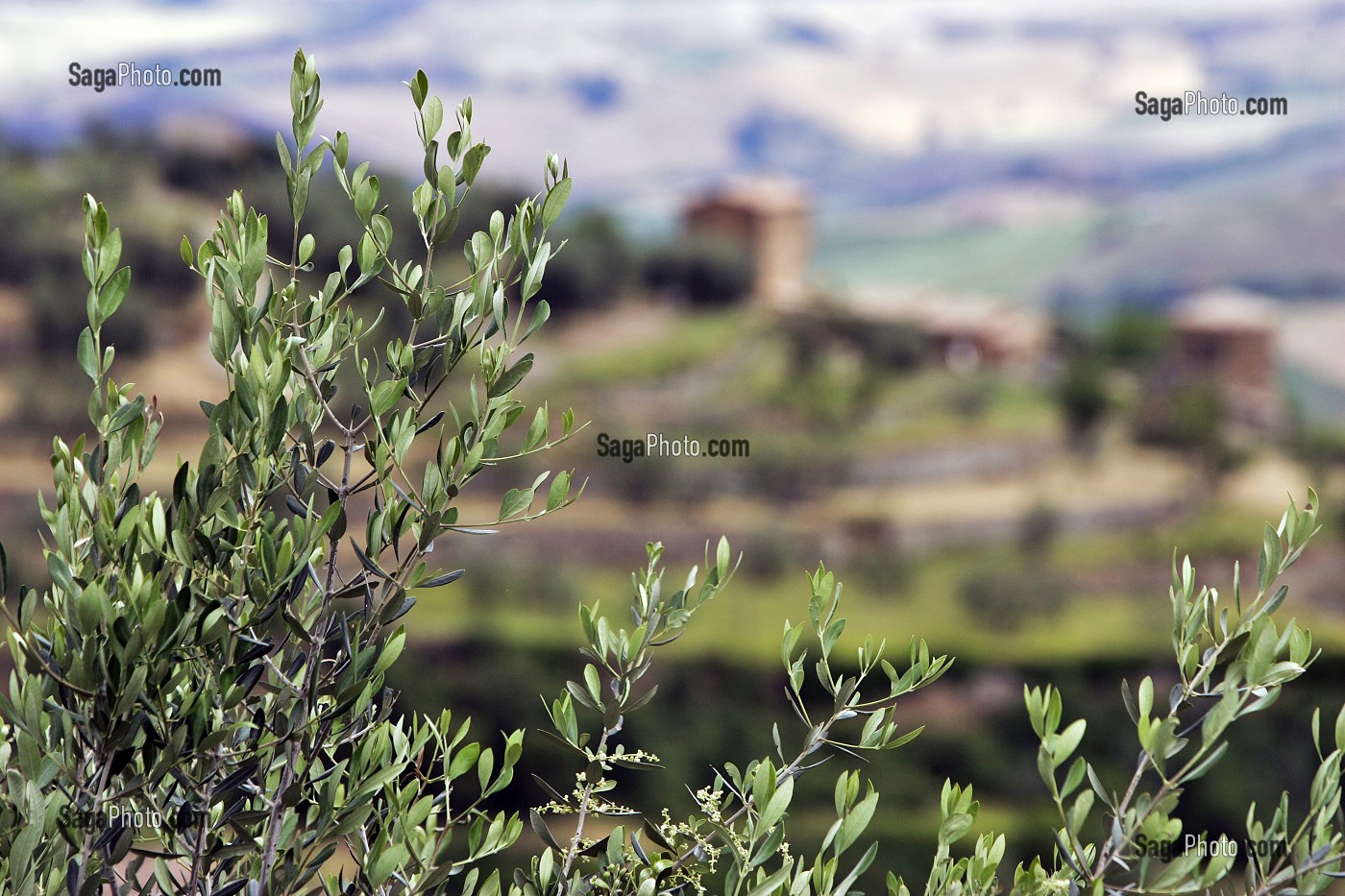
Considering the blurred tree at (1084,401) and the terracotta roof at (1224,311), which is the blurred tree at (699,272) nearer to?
the blurred tree at (1084,401)

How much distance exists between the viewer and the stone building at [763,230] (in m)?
39.2

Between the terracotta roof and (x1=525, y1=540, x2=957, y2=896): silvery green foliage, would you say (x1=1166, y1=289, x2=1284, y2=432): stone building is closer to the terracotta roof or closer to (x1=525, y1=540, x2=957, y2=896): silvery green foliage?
the terracotta roof

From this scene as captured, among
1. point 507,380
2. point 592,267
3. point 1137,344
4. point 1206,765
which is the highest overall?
point 507,380

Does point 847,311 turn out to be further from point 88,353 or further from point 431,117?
point 88,353

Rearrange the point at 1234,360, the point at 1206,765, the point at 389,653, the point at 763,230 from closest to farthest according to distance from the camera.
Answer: the point at 1206,765
the point at 389,653
the point at 1234,360
the point at 763,230

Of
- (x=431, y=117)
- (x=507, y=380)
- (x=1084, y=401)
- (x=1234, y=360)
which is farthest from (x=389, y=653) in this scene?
(x=1234, y=360)

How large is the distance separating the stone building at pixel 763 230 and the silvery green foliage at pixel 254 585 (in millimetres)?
36357

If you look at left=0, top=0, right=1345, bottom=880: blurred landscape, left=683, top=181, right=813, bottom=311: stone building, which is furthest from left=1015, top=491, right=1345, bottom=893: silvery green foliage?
left=683, top=181, right=813, bottom=311: stone building

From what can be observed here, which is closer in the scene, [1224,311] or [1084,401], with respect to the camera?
[1084,401]

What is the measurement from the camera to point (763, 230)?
3956 cm

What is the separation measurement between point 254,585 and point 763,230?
3816cm

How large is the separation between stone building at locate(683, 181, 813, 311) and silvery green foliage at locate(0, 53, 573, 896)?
3636 cm

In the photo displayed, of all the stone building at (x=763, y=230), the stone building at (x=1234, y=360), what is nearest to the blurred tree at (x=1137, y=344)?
the stone building at (x=1234, y=360)

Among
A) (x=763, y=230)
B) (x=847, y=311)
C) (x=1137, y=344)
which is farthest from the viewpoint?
(x=763, y=230)
